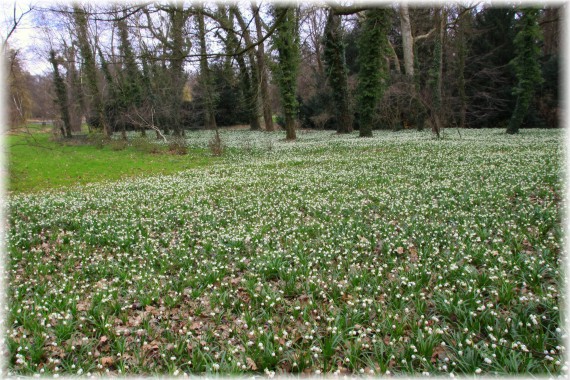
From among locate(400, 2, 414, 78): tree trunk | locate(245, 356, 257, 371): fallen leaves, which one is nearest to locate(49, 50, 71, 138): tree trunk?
locate(400, 2, 414, 78): tree trunk

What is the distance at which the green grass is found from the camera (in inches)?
619

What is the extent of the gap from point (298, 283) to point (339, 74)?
2912 cm

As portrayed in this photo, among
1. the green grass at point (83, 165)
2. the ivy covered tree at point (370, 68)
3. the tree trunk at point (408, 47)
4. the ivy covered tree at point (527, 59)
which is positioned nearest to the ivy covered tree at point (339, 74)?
the ivy covered tree at point (370, 68)

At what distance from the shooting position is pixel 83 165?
20.1 m

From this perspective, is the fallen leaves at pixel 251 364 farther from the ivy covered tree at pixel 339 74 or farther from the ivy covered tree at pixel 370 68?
the ivy covered tree at pixel 339 74

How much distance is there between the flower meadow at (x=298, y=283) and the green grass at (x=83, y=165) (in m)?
6.62

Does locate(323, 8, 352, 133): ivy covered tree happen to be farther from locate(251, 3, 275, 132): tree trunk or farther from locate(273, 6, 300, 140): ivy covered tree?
locate(251, 3, 275, 132): tree trunk

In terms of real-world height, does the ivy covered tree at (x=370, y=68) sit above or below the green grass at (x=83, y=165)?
above

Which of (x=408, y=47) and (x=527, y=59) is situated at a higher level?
(x=408, y=47)

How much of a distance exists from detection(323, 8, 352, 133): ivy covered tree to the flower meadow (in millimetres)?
22772

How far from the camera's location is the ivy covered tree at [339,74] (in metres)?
29.9

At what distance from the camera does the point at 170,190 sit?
12.2 meters

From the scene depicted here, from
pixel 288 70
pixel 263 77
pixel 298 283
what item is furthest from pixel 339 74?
pixel 298 283

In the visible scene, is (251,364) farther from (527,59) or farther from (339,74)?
(339,74)
